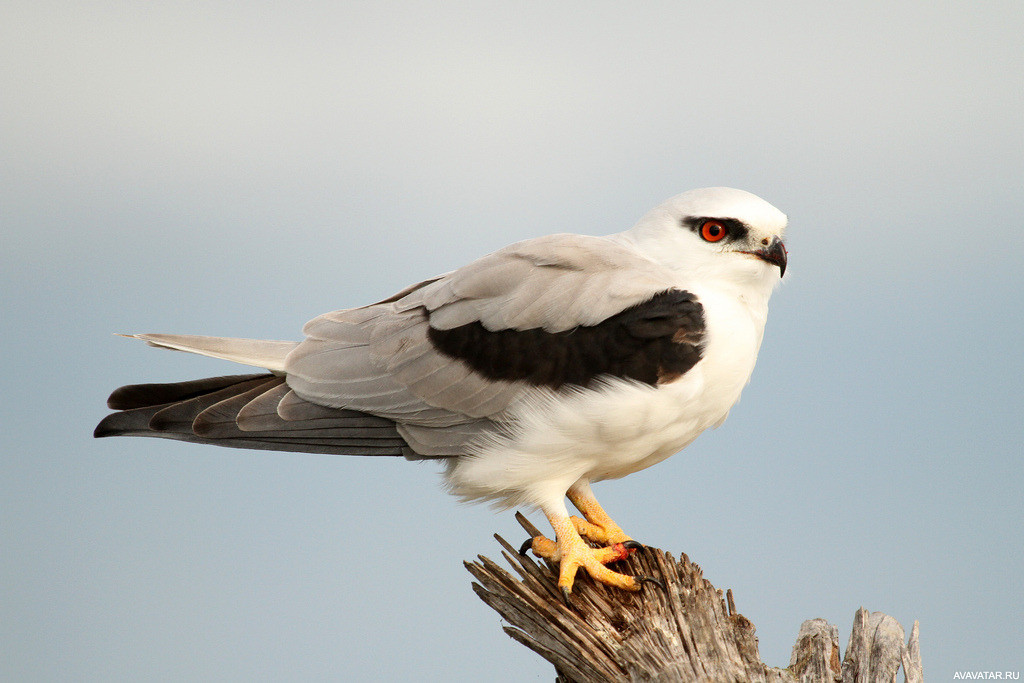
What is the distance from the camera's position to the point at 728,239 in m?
4.82

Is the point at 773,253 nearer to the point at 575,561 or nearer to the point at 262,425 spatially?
the point at 575,561

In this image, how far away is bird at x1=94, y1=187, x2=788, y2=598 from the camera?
4.64 meters

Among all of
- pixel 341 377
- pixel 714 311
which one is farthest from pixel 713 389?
pixel 341 377

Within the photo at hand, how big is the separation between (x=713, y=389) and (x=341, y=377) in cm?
182

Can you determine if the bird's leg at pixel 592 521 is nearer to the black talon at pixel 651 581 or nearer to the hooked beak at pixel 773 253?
the black talon at pixel 651 581

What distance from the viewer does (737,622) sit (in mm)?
4789

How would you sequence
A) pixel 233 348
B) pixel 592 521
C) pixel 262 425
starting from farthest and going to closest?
pixel 592 521, pixel 233 348, pixel 262 425

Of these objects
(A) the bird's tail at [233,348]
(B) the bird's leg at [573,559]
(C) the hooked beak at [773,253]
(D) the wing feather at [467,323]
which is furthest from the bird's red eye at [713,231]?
(A) the bird's tail at [233,348]

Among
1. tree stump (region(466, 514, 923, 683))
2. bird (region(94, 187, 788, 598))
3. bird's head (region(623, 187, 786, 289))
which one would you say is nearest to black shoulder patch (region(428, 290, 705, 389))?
bird (region(94, 187, 788, 598))

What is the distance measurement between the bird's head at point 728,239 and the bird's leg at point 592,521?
139 cm

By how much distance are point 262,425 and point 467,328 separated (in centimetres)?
114

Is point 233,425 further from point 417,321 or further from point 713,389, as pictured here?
point 713,389

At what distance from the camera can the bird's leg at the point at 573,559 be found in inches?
191

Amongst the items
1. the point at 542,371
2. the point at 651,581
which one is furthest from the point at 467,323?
the point at 651,581
